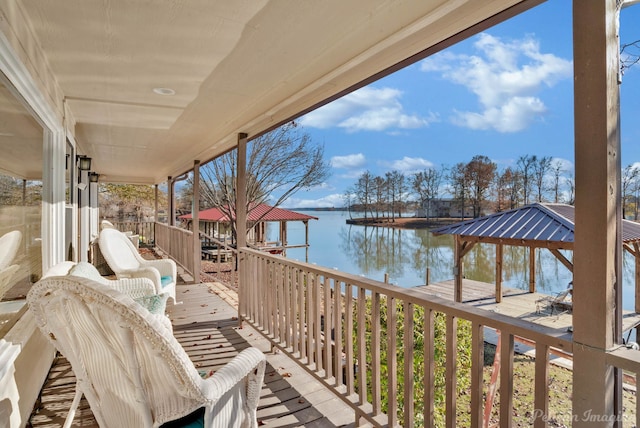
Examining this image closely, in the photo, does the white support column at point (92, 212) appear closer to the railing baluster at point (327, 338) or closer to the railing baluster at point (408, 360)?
the railing baluster at point (327, 338)

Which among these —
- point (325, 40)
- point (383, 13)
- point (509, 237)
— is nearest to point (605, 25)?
point (383, 13)

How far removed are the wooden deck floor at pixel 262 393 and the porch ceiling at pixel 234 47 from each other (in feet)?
7.96

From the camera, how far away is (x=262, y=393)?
268cm

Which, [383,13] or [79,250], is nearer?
[383,13]

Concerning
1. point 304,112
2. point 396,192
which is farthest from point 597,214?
point 396,192

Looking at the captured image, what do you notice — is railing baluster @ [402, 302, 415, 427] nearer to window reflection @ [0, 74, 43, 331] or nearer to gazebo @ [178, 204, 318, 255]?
window reflection @ [0, 74, 43, 331]

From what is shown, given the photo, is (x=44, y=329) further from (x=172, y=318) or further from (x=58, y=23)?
(x=172, y=318)

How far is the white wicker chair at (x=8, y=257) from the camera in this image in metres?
1.83

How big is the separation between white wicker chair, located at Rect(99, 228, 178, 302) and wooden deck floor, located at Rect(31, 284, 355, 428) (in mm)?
512

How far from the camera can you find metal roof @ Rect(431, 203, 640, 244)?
181 inches

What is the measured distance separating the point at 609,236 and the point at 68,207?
5214mm

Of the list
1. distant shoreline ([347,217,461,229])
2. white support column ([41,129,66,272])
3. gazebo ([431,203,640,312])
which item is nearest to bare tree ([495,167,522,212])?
gazebo ([431,203,640,312])

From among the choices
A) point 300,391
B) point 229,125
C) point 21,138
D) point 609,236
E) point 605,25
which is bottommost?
point 300,391

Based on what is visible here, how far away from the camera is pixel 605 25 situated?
1.15 meters
